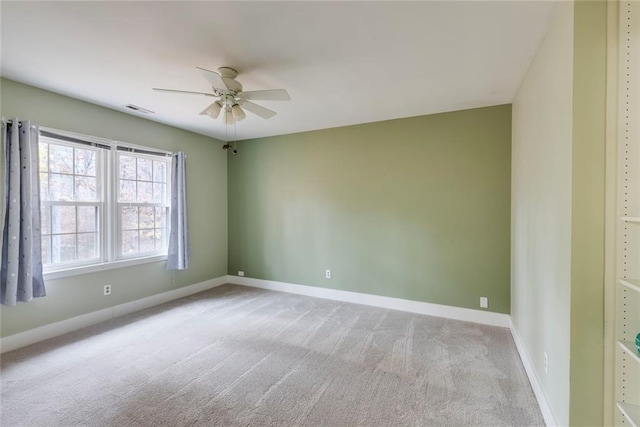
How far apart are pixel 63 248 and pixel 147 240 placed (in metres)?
0.96

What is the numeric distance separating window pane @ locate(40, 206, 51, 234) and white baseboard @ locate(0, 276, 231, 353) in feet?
3.28

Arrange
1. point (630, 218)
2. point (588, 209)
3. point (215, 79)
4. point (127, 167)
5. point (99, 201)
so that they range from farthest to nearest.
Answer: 1. point (127, 167)
2. point (99, 201)
3. point (215, 79)
4. point (588, 209)
5. point (630, 218)

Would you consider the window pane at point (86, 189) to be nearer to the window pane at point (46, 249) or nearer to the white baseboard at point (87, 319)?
the window pane at point (46, 249)

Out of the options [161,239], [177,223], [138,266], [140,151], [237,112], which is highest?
[237,112]

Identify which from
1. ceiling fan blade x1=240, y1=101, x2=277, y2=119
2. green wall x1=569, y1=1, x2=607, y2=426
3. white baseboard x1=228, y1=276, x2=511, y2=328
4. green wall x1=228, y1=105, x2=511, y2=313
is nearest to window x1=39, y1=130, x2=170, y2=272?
green wall x1=228, y1=105, x2=511, y2=313

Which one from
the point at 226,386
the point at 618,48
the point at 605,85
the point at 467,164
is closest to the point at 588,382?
the point at 605,85

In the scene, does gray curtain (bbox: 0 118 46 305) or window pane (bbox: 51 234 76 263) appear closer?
gray curtain (bbox: 0 118 46 305)

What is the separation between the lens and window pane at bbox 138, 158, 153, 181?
3896 mm

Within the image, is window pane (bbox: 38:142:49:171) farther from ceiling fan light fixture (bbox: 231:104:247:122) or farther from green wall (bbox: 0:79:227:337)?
ceiling fan light fixture (bbox: 231:104:247:122)

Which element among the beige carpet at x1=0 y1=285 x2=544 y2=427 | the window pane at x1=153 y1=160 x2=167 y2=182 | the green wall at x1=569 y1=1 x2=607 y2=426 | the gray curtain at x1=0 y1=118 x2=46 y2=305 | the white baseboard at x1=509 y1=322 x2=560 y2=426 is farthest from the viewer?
the window pane at x1=153 y1=160 x2=167 y2=182

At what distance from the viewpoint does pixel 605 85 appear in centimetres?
141

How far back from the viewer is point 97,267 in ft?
11.0

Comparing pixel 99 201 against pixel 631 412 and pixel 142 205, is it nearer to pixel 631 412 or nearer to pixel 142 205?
pixel 142 205

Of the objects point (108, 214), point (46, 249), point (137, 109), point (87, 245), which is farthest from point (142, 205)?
point (137, 109)
